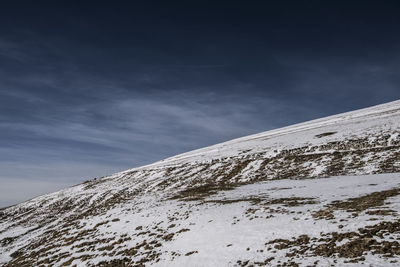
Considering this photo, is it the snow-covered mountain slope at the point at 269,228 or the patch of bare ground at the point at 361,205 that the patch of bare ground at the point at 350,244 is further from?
the patch of bare ground at the point at 361,205

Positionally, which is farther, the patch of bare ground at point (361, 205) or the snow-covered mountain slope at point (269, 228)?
the patch of bare ground at point (361, 205)

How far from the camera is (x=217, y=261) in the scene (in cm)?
1337

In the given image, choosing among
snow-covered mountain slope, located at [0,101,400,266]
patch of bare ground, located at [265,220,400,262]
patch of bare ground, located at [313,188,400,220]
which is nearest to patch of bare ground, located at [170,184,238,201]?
snow-covered mountain slope, located at [0,101,400,266]

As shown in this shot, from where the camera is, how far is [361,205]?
16.1m

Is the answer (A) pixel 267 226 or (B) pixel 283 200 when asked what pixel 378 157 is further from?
(A) pixel 267 226

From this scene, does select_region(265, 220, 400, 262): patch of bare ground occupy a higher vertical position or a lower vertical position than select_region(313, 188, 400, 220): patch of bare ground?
lower

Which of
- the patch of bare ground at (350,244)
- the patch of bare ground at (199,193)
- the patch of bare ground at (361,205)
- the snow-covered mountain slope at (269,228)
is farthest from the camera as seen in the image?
the patch of bare ground at (199,193)

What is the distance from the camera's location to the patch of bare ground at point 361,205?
47.8 feet

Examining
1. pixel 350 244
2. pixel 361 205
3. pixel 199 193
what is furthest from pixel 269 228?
pixel 199 193

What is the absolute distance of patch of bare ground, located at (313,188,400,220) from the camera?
47.8 ft

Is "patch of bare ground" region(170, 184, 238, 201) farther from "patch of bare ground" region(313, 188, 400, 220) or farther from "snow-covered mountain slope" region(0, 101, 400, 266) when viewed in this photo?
"patch of bare ground" region(313, 188, 400, 220)

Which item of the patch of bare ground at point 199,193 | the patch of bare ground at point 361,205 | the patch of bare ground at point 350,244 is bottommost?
the patch of bare ground at point 350,244

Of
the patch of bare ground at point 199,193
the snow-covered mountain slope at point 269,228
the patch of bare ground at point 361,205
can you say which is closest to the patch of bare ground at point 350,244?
the snow-covered mountain slope at point 269,228

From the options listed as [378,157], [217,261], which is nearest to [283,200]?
[217,261]
